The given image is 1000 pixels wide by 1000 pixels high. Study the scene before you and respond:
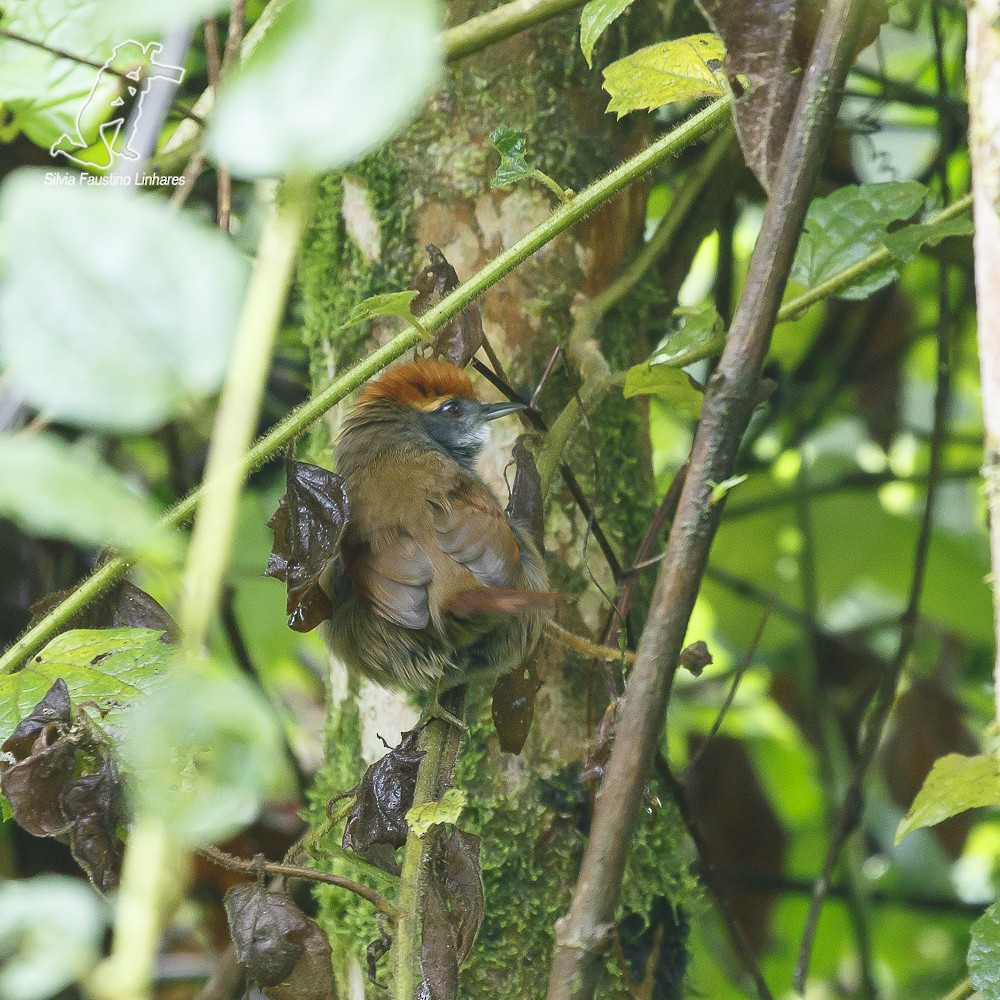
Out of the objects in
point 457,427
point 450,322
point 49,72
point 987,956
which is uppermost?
point 49,72

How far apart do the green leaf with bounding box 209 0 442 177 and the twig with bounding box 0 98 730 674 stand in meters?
0.76

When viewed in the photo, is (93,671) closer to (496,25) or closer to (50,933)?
(50,933)

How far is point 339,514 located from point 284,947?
0.46 meters

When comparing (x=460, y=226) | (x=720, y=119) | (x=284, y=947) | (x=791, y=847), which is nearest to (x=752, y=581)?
(x=791, y=847)

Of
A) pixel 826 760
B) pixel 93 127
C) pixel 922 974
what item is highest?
pixel 93 127

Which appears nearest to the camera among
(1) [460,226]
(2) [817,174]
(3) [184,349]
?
(3) [184,349]

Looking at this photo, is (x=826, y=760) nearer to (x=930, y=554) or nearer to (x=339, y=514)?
(x=930, y=554)

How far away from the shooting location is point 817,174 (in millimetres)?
1118

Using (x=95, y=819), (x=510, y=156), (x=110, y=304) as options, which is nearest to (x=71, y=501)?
(x=110, y=304)

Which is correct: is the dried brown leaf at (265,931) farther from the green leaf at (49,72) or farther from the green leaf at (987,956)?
the green leaf at (49,72)

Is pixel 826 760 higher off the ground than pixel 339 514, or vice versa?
pixel 339 514

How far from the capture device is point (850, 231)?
169 cm

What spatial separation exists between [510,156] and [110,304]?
3.16ft

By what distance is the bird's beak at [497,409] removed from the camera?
5.93ft
